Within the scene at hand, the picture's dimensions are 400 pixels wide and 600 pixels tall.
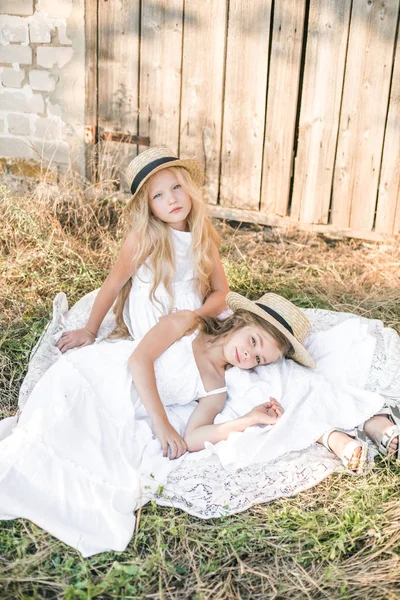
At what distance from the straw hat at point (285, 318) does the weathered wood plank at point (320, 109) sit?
1777 millimetres

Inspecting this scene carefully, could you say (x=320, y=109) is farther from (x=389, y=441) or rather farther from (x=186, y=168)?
(x=389, y=441)

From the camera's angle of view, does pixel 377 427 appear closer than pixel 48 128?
Yes

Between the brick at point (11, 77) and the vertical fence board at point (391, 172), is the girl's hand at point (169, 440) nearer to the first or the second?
the vertical fence board at point (391, 172)

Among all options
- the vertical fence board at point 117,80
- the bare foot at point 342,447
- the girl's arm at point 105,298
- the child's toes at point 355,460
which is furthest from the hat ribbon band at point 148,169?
the vertical fence board at point 117,80

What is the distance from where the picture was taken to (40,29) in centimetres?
480

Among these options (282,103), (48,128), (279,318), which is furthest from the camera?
(48,128)

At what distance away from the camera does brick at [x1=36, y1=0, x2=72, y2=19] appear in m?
4.71

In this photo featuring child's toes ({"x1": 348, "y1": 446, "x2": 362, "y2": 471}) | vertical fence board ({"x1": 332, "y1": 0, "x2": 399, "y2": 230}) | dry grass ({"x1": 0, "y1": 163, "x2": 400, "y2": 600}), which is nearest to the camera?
dry grass ({"x1": 0, "y1": 163, "x2": 400, "y2": 600})

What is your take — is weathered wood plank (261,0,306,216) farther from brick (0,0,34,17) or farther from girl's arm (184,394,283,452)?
girl's arm (184,394,283,452)

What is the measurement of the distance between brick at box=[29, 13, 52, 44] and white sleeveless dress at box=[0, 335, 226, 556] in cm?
275

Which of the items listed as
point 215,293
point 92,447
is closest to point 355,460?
point 92,447

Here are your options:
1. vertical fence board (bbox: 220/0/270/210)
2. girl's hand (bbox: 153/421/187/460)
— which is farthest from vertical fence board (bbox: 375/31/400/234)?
girl's hand (bbox: 153/421/187/460)

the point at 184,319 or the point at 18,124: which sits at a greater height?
the point at 18,124

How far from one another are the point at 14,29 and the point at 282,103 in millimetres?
2034
